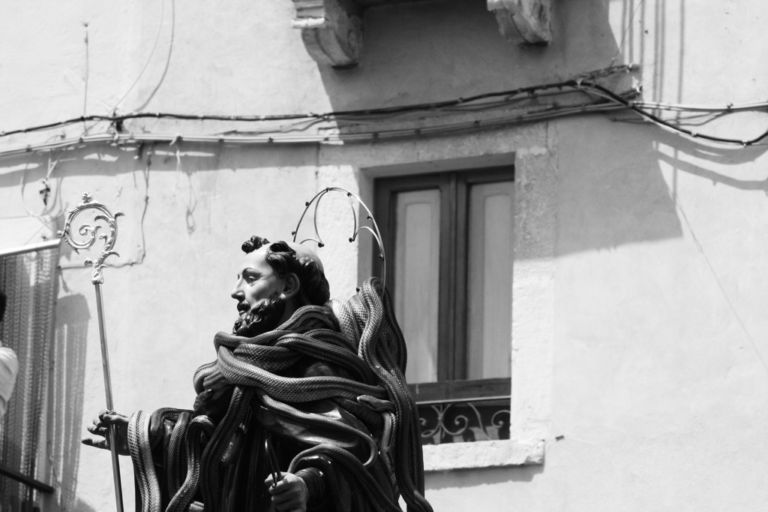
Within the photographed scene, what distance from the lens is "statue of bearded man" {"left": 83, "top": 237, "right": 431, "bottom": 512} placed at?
1200 centimetres

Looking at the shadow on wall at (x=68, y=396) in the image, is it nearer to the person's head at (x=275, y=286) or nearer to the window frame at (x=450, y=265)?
the window frame at (x=450, y=265)

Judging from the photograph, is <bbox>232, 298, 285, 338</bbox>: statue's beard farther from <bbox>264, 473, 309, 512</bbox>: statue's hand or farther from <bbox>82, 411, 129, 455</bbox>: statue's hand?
<bbox>264, 473, 309, 512</bbox>: statue's hand

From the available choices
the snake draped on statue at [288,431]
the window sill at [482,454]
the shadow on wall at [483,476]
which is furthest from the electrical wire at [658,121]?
the snake draped on statue at [288,431]

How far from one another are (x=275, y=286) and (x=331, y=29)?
3.87m

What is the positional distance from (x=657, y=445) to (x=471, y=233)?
1572 millimetres

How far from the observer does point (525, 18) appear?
15.6 m

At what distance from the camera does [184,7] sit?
55.3 ft

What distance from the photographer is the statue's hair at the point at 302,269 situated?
40.7ft

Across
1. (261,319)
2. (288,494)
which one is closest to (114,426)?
(261,319)

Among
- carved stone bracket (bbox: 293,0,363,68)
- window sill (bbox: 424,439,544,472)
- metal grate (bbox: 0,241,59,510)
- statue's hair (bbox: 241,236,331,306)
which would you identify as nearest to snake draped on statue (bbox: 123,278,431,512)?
statue's hair (bbox: 241,236,331,306)

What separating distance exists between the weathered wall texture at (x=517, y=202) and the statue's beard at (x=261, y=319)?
319 cm

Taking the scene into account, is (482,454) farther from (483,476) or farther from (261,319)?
(261,319)

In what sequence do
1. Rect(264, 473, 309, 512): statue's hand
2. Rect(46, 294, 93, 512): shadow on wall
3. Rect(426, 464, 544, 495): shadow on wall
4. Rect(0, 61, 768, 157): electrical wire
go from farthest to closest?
Rect(46, 294, 93, 512): shadow on wall
Rect(0, 61, 768, 157): electrical wire
Rect(426, 464, 544, 495): shadow on wall
Rect(264, 473, 309, 512): statue's hand

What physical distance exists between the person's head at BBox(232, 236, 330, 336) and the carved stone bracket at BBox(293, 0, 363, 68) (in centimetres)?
369
